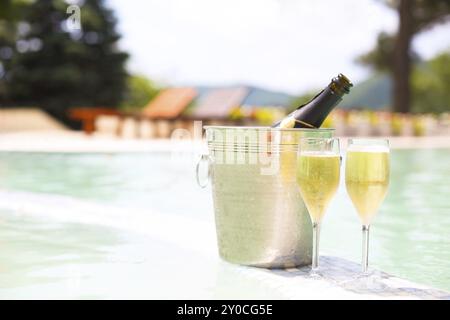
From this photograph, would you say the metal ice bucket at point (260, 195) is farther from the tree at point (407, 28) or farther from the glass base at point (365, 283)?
the tree at point (407, 28)

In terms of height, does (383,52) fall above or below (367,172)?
above

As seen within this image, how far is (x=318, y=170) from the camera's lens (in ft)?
8.59

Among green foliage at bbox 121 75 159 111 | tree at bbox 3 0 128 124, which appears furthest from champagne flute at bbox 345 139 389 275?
green foliage at bbox 121 75 159 111

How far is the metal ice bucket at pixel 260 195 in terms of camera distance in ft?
9.42

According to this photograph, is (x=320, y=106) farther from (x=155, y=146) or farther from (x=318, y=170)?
(x=155, y=146)

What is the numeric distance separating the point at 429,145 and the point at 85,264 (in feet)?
36.3

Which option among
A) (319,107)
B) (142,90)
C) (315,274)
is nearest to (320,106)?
(319,107)

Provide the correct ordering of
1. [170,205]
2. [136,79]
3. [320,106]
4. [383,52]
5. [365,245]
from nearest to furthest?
[365,245]
[320,106]
[170,205]
[383,52]
[136,79]

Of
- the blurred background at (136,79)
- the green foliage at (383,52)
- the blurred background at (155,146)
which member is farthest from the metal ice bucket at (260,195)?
the green foliage at (383,52)

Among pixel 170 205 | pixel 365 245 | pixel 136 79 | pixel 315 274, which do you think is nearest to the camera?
pixel 365 245

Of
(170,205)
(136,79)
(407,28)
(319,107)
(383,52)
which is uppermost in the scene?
(407,28)

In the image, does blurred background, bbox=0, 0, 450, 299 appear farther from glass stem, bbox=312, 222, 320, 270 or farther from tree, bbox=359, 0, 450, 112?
glass stem, bbox=312, 222, 320, 270

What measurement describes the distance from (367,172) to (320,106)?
0.53m

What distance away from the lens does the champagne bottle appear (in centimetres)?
293
